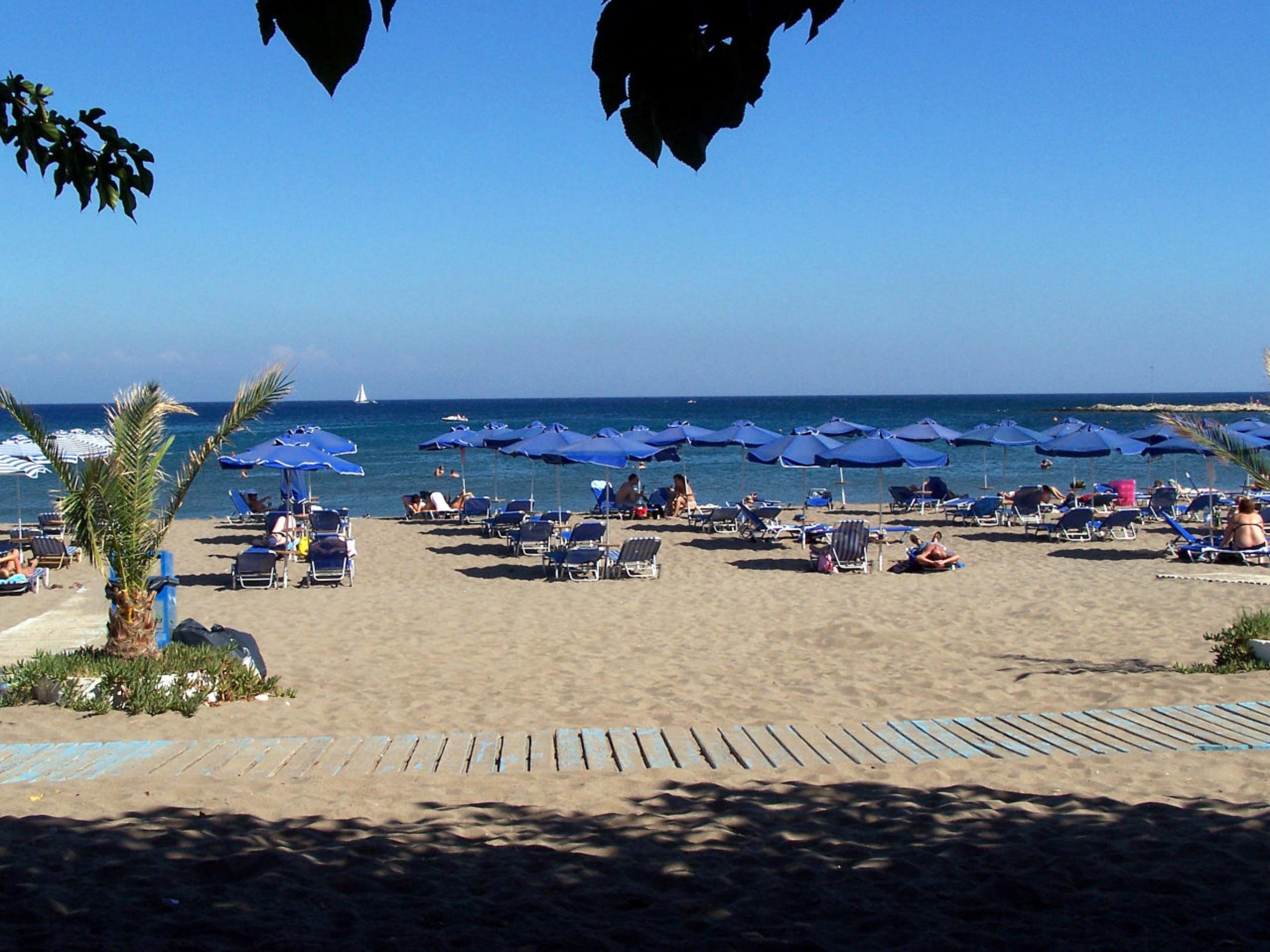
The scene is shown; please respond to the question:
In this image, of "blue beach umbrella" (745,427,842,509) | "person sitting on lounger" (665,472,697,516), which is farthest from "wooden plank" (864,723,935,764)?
"person sitting on lounger" (665,472,697,516)

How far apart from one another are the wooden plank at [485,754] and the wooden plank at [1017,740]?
2703 millimetres

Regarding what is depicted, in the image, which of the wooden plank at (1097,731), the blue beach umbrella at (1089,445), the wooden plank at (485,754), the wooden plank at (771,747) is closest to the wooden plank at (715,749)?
the wooden plank at (771,747)

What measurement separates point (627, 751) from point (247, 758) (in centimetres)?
197

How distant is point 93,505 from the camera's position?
7660 millimetres

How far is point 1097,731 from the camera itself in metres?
6.03

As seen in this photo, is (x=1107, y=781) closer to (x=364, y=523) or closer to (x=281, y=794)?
(x=281, y=794)

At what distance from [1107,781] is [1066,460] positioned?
42842 millimetres

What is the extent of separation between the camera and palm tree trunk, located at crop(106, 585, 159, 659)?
7496 mm

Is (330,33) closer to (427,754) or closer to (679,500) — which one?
(427,754)

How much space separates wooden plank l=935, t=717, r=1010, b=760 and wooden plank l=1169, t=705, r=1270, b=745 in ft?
3.84

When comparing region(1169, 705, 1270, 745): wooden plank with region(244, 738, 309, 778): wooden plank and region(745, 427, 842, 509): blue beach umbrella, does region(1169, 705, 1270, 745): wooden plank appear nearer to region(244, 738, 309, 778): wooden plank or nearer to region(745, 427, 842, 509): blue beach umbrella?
region(244, 738, 309, 778): wooden plank

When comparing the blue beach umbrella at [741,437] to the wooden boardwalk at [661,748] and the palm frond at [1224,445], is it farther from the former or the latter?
the wooden boardwalk at [661,748]

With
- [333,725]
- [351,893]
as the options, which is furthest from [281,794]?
[333,725]

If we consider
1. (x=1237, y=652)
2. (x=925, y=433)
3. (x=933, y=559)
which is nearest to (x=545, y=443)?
(x=933, y=559)
